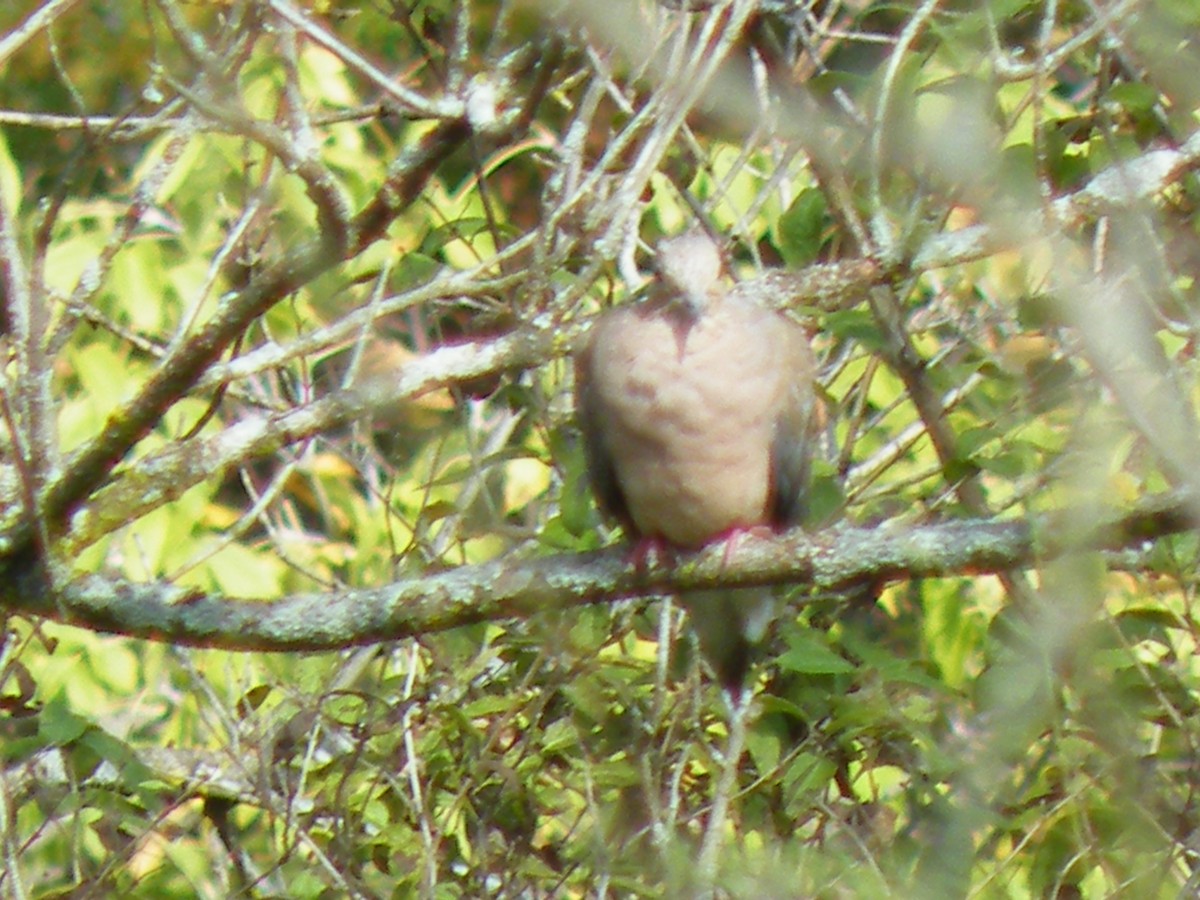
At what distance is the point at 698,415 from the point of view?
3.68 metres

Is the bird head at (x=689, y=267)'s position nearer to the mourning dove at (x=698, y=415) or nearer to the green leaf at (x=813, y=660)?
the mourning dove at (x=698, y=415)

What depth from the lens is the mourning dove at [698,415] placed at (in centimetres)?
363

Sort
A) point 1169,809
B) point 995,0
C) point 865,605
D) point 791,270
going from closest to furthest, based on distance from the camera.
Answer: point 1169,809
point 995,0
point 791,270
point 865,605

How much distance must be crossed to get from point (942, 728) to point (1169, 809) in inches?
28.6

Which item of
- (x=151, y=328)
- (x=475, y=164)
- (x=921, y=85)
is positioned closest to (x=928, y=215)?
(x=921, y=85)

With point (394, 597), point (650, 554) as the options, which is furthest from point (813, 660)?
point (394, 597)

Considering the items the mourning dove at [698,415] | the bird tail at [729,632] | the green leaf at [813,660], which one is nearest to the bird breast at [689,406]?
the mourning dove at [698,415]

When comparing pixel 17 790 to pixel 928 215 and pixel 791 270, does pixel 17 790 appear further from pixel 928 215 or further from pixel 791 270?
pixel 928 215

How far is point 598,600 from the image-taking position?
3119 millimetres

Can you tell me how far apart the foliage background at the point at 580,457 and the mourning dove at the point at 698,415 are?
0.12 meters

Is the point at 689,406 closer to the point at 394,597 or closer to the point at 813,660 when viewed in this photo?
the point at 813,660

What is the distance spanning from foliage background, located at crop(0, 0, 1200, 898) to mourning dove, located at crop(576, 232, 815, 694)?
0.12m

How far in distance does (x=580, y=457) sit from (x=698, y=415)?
380 millimetres

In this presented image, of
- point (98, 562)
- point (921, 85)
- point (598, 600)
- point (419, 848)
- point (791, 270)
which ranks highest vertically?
point (921, 85)
